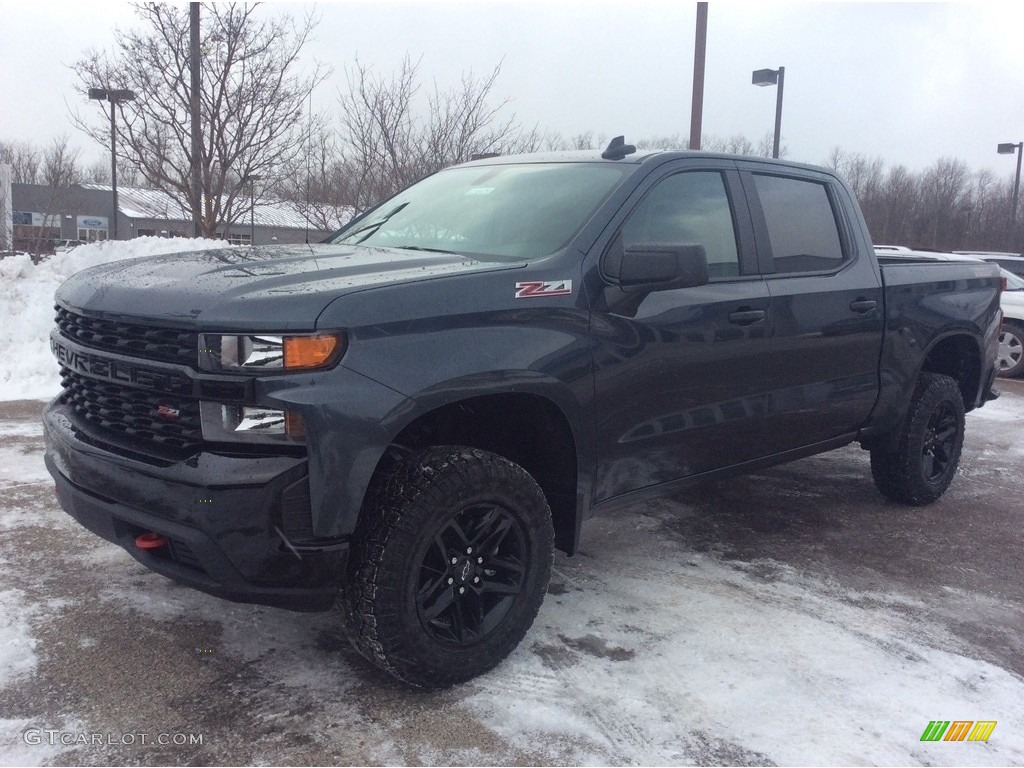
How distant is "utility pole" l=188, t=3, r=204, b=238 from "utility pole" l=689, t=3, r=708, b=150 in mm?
6368

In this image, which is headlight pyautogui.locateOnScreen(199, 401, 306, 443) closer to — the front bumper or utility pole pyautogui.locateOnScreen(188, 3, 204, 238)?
the front bumper

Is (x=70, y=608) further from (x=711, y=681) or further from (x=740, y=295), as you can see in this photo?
(x=740, y=295)

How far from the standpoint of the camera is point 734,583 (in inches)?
156

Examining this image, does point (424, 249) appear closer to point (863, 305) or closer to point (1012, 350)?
point (863, 305)

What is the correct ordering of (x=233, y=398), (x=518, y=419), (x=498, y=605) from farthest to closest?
(x=518, y=419) < (x=498, y=605) < (x=233, y=398)

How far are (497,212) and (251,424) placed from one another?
1.62 meters

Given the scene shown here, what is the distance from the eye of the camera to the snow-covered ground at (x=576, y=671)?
260cm

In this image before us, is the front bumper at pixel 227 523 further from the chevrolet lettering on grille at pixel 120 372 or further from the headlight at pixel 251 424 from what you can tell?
the chevrolet lettering on grille at pixel 120 372

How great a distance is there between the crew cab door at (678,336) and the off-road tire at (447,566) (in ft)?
1.62

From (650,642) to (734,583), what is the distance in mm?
822

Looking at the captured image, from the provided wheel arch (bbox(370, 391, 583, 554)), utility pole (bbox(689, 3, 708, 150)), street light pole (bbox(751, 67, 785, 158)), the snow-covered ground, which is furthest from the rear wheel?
wheel arch (bbox(370, 391, 583, 554))

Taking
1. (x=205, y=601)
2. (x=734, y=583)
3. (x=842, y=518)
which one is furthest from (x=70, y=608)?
(x=842, y=518)

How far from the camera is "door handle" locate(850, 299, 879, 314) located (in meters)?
4.38

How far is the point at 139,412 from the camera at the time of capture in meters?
2.69
